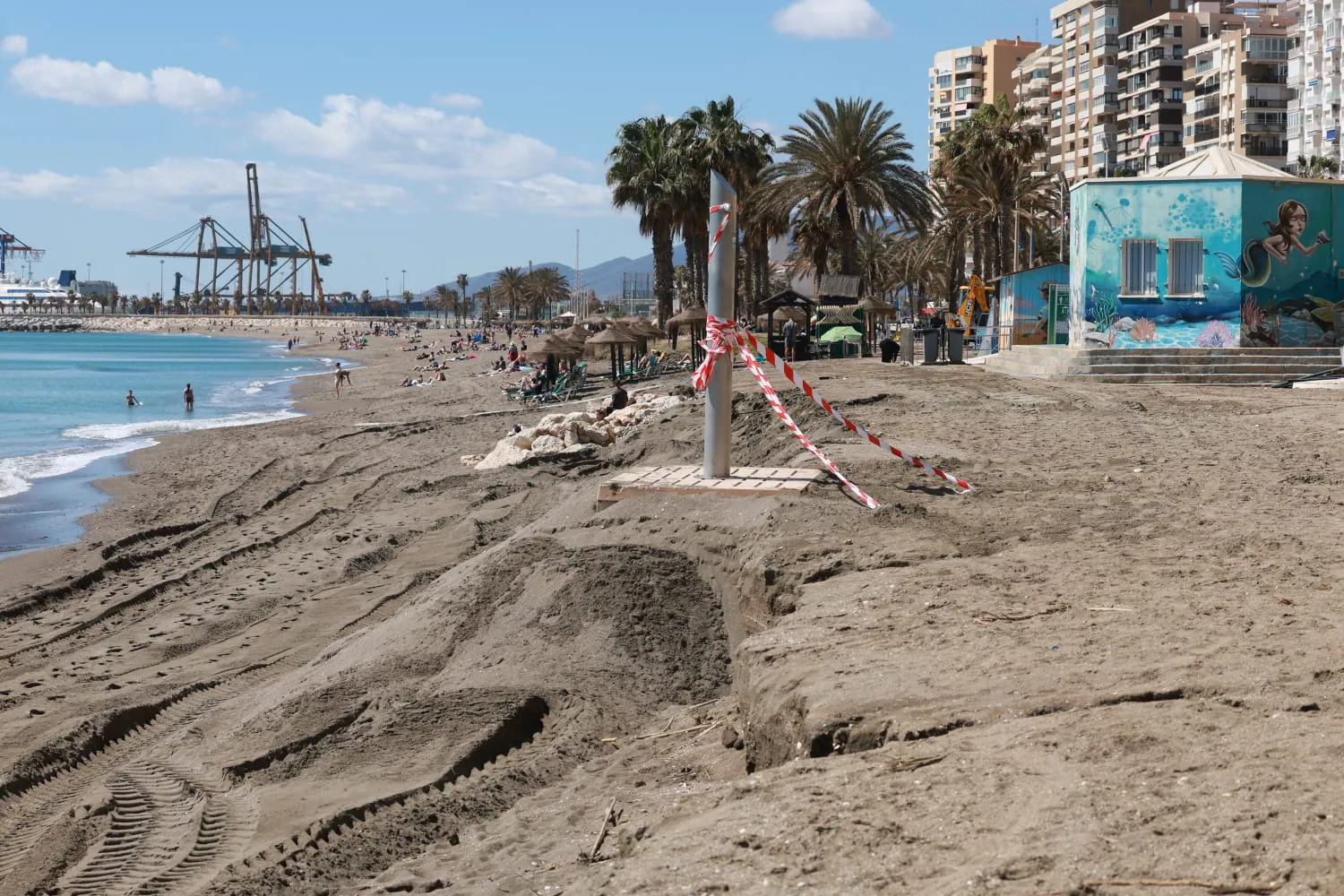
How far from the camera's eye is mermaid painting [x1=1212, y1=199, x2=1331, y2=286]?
71.5 feet

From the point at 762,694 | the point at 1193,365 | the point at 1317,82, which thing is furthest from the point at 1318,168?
the point at 762,694

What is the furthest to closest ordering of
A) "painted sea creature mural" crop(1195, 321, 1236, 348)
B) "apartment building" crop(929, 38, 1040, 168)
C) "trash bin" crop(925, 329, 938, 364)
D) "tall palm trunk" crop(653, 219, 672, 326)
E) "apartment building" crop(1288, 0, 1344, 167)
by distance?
1. "apartment building" crop(929, 38, 1040, 168)
2. "apartment building" crop(1288, 0, 1344, 167)
3. "tall palm trunk" crop(653, 219, 672, 326)
4. "trash bin" crop(925, 329, 938, 364)
5. "painted sea creature mural" crop(1195, 321, 1236, 348)

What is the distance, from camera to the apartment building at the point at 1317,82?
234ft

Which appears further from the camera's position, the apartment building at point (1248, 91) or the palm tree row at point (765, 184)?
the apartment building at point (1248, 91)

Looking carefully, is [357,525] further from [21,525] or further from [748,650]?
[748,650]

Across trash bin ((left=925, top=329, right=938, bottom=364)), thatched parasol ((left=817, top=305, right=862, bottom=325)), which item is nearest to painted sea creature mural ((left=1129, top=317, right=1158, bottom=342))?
trash bin ((left=925, top=329, right=938, bottom=364))

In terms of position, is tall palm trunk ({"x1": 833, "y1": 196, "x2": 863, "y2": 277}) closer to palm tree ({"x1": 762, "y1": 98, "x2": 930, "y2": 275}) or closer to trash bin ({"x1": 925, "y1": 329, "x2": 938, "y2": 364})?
palm tree ({"x1": 762, "y1": 98, "x2": 930, "y2": 275})

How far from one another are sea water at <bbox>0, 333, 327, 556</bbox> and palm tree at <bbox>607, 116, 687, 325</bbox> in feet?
47.8

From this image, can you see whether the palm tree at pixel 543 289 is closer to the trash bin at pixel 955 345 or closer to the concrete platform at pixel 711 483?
the trash bin at pixel 955 345

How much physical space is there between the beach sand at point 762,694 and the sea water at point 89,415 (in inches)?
344

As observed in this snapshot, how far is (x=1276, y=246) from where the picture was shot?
21.8 meters

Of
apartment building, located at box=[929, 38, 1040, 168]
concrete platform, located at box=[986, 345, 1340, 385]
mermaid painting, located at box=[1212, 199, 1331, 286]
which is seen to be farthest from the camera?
apartment building, located at box=[929, 38, 1040, 168]

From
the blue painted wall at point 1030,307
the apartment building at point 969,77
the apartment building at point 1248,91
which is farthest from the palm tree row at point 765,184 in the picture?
the apartment building at point 969,77

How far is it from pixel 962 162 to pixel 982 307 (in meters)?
7.93
